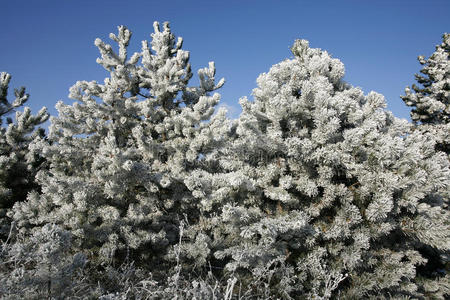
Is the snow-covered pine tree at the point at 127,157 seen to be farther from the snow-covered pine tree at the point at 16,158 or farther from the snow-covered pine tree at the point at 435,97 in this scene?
the snow-covered pine tree at the point at 435,97

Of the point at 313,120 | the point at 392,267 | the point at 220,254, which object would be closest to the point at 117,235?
the point at 220,254

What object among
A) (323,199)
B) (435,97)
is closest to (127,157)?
(323,199)

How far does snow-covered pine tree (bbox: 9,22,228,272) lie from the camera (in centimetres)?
405

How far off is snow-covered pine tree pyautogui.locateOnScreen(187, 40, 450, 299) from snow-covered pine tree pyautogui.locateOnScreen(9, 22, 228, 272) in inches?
40.9

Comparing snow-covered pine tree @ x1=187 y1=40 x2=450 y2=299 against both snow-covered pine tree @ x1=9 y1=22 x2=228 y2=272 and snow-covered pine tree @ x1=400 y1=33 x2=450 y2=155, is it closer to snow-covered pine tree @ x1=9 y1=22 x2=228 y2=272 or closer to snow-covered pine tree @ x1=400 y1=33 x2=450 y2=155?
snow-covered pine tree @ x1=9 y1=22 x2=228 y2=272

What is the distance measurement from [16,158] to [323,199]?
19.9ft

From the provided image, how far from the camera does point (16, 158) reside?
239 inches

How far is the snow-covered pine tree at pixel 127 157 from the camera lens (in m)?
4.05

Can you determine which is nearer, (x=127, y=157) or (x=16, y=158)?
(x=127, y=157)

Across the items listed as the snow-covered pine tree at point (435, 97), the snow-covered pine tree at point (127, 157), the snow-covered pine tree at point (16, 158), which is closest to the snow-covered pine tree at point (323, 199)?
the snow-covered pine tree at point (127, 157)

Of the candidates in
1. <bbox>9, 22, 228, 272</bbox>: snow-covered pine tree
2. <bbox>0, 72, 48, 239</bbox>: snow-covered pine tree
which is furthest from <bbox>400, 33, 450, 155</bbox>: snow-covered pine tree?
<bbox>0, 72, 48, 239</bbox>: snow-covered pine tree

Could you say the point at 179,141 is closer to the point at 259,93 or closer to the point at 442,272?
the point at 259,93

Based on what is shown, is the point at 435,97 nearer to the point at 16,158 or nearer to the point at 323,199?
the point at 323,199

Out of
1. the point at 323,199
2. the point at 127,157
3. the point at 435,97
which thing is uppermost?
the point at 435,97
